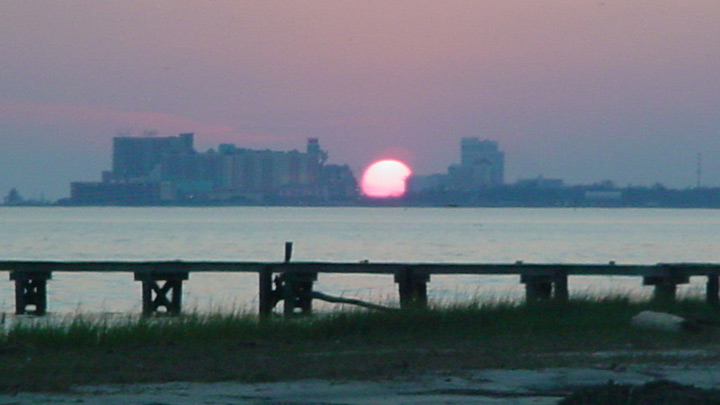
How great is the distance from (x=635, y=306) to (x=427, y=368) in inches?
334

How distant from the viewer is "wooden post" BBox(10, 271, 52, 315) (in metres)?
29.7

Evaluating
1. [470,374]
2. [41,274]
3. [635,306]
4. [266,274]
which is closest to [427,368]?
[470,374]

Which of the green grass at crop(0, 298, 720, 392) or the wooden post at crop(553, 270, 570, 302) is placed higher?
the wooden post at crop(553, 270, 570, 302)

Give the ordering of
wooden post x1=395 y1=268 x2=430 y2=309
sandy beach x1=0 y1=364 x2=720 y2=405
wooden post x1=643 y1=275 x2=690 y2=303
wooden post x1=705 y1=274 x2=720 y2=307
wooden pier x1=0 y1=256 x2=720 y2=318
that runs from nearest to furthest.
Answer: sandy beach x1=0 y1=364 x2=720 y2=405
wooden post x1=705 y1=274 x2=720 y2=307
wooden post x1=643 y1=275 x2=690 y2=303
wooden pier x1=0 y1=256 x2=720 y2=318
wooden post x1=395 y1=268 x2=430 y2=309

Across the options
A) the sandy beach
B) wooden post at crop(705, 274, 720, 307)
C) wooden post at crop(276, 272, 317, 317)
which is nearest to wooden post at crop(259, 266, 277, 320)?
wooden post at crop(276, 272, 317, 317)

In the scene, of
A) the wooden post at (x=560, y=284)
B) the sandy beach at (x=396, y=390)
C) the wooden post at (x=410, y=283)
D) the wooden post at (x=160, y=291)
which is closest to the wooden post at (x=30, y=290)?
the wooden post at (x=160, y=291)

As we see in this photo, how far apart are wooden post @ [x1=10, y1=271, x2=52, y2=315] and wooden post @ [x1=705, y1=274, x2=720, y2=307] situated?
14785mm

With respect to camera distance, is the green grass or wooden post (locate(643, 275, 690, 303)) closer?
the green grass

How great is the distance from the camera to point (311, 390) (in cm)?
1166

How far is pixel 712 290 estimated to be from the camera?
23.3m

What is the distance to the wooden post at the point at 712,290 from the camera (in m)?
22.4

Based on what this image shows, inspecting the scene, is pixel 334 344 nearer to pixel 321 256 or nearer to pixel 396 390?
pixel 396 390

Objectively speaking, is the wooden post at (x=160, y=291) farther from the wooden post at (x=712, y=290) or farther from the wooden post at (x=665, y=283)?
the wooden post at (x=712, y=290)

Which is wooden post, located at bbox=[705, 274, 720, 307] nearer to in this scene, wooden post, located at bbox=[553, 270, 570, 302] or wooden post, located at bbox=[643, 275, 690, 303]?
wooden post, located at bbox=[643, 275, 690, 303]
